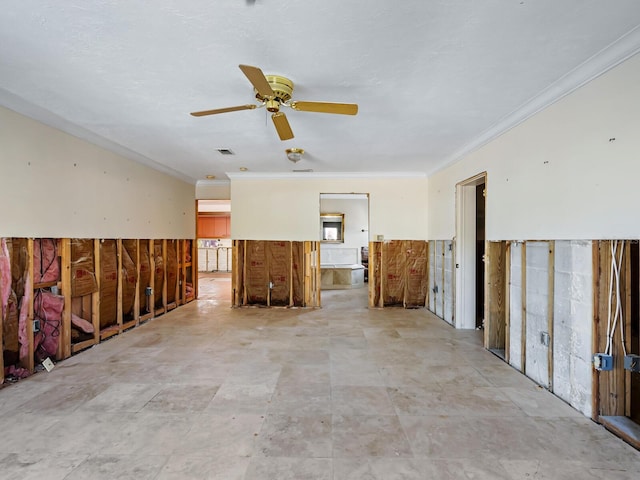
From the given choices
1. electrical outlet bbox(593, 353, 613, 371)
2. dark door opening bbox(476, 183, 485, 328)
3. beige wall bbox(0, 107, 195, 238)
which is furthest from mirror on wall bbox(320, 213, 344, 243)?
electrical outlet bbox(593, 353, 613, 371)

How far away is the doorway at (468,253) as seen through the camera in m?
4.54

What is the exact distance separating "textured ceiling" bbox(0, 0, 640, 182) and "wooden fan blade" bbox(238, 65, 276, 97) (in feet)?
0.81

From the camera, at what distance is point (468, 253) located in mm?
4555

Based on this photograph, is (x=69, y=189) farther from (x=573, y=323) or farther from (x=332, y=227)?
(x=332, y=227)

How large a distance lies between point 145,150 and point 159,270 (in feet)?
6.89

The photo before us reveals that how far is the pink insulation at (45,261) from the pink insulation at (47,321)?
16 centimetres

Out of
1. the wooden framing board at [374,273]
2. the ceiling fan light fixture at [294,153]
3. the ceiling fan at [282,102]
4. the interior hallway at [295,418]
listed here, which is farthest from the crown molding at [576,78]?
the wooden framing board at [374,273]

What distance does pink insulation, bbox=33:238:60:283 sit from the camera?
316 centimetres

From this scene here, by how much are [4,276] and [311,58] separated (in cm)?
337

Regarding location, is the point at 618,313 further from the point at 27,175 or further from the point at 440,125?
the point at 27,175

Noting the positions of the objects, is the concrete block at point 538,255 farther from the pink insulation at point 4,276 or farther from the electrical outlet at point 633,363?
the pink insulation at point 4,276

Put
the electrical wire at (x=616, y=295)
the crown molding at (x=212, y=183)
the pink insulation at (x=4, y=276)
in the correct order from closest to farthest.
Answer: the electrical wire at (x=616, y=295), the pink insulation at (x=4, y=276), the crown molding at (x=212, y=183)

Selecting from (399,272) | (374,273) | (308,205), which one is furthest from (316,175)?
(399,272)

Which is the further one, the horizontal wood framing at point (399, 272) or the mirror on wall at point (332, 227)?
the mirror on wall at point (332, 227)
